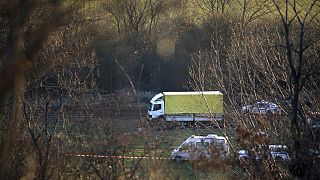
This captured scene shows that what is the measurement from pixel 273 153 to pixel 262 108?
4.17ft

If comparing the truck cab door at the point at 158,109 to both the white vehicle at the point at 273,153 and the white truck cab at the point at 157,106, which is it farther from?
the white vehicle at the point at 273,153

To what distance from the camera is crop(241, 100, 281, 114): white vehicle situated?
19.0 ft

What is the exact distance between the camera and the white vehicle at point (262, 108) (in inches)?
229

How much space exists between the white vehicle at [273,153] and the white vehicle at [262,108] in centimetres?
72

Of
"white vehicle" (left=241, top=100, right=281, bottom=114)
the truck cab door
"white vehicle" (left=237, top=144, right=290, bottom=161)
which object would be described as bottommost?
the truck cab door

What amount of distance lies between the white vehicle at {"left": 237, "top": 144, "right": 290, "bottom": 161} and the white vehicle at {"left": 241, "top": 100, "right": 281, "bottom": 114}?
28.4 inches

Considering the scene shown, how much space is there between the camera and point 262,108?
242 inches

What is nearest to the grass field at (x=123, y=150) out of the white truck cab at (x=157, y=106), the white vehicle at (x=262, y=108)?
the white vehicle at (x=262, y=108)

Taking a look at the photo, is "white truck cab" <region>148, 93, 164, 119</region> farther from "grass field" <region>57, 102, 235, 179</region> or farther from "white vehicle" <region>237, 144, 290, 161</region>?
"grass field" <region>57, 102, 235, 179</region>

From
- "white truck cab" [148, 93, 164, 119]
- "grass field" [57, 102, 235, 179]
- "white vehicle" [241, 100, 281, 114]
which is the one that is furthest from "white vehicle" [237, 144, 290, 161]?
"white truck cab" [148, 93, 164, 119]

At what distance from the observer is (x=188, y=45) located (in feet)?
94.9

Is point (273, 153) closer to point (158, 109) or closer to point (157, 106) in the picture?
point (158, 109)

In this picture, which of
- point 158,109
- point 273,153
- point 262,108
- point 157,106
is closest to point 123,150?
point 273,153

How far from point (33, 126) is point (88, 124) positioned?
710 mm
